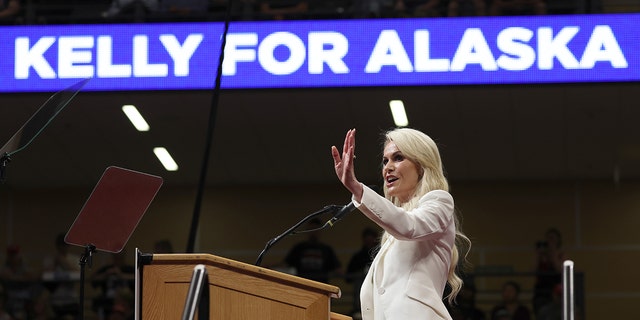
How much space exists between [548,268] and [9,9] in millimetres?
5014

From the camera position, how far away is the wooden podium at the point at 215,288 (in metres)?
4.18

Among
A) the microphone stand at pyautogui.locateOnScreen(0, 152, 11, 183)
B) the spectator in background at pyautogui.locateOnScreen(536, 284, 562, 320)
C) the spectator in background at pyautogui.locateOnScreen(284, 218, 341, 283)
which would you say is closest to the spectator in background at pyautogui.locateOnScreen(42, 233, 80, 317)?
the spectator in background at pyautogui.locateOnScreen(284, 218, 341, 283)

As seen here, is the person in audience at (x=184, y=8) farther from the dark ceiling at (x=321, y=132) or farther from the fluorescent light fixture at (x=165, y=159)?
the fluorescent light fixture at (x=165, y=159)

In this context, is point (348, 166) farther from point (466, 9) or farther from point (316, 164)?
point (316, 164)

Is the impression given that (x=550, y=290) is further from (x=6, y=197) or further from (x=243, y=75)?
(x=6, y=197)

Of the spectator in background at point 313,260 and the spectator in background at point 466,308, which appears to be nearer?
the spectator in background at point 466,308

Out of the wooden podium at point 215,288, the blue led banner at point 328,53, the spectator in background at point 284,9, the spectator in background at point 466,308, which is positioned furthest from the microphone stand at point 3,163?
the spectator in background at point 466,308

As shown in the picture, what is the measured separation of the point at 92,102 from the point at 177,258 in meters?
7.22

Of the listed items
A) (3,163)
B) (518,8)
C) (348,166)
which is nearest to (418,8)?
(518,8)

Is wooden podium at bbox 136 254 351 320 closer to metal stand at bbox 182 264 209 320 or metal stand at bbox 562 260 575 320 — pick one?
metal stand at bbox 182 264 209 320

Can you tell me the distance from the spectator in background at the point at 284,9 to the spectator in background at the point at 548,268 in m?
2.94

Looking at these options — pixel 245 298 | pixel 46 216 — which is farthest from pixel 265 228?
pixel 245 298

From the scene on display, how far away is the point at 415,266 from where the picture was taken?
412 cm

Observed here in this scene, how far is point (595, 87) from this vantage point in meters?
10.7
